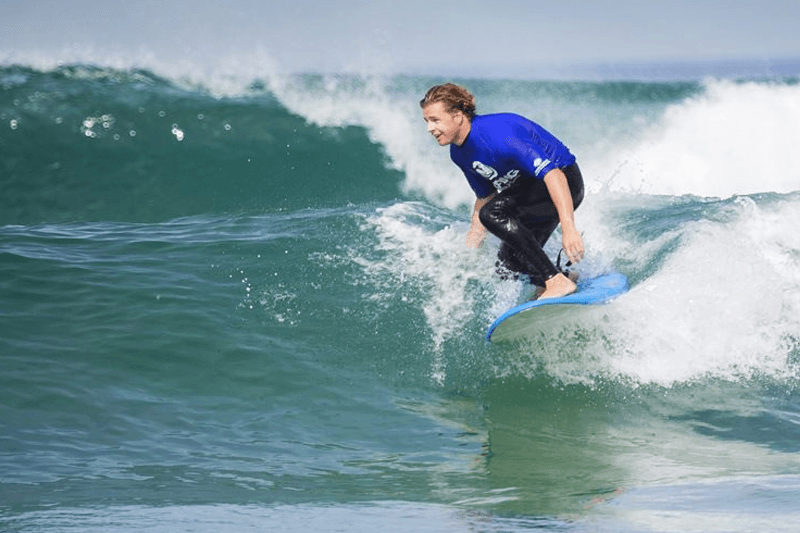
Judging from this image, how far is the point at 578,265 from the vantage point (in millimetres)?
7660

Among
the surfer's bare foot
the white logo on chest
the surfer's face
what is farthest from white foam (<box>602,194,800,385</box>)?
the surfer's face

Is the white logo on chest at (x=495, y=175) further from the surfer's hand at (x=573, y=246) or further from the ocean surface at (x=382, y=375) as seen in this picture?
the ocean surface at (x=382, y=375)

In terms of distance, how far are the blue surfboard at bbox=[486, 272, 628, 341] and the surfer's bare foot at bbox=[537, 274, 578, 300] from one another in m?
0.05

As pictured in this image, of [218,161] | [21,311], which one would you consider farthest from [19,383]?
[218,161]

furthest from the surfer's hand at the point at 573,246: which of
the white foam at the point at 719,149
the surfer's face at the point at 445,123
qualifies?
the white foam at the point at 719,149

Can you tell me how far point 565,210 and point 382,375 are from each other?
6.35 ft

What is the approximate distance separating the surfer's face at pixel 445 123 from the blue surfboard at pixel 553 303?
1.19 metres

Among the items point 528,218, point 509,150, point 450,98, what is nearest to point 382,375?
point 528,218

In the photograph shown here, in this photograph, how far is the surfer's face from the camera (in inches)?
248

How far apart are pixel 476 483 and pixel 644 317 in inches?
110

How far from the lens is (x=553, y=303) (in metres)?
6.57

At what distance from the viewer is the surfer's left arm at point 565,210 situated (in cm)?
630

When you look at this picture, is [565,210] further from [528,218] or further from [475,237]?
[475,237]

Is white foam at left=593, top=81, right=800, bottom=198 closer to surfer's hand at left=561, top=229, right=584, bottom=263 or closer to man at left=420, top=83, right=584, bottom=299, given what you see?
man at left=420, top=83, right=584, bottom=299
